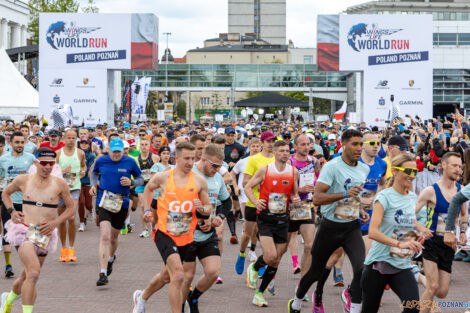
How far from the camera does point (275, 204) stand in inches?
333

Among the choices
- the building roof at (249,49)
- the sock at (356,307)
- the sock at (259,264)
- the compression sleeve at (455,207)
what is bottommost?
the sock at (356,307)

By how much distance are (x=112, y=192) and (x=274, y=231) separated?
8.51 ft

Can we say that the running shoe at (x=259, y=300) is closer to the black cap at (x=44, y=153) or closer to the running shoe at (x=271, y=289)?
the running shoe at (x=271, y=289)

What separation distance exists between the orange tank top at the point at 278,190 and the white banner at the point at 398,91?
113ft

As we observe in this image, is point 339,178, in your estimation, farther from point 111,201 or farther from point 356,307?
point 111,201

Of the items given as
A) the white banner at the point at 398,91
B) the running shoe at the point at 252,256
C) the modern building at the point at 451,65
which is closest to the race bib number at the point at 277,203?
the running shoe at the point at 252,256

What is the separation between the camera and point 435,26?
240ft

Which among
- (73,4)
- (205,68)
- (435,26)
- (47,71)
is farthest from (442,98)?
(47,71)

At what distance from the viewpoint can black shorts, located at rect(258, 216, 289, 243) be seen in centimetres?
841

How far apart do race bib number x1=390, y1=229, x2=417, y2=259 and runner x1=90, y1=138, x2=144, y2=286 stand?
15.1 feet

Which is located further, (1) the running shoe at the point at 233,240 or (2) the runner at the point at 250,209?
(1) the running shoe at the point at 233,240

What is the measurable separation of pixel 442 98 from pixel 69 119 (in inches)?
1845

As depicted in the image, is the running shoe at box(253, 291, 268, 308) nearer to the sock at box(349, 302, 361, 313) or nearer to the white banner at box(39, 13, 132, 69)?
the sock at box(349, 302, 361, 313)

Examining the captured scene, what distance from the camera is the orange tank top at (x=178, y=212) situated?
6.98 metres
